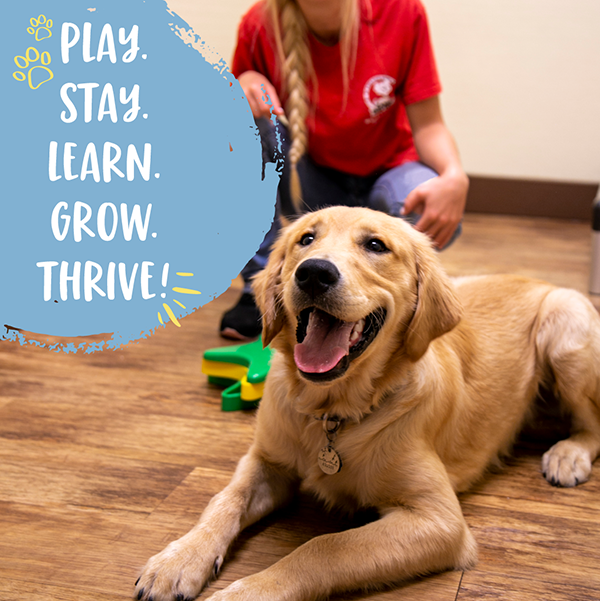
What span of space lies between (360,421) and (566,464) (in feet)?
2.30

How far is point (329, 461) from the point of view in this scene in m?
1.50

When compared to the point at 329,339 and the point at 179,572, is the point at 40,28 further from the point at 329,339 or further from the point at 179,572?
the point at 179,572

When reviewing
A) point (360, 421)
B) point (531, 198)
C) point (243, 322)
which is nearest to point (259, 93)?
point (243, 322)

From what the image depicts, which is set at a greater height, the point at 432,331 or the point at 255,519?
the point at 432,331

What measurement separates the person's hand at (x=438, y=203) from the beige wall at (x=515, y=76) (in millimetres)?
2920

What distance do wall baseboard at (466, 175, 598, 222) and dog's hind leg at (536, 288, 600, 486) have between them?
3.57 m

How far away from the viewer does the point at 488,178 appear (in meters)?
5.32

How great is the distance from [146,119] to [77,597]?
6.79ft

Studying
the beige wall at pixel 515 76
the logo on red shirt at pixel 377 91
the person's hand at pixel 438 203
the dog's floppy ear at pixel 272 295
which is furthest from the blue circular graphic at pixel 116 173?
the beige wall at pixel 515 76

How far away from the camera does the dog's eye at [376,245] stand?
1.50m

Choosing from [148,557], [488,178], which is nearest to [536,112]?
[488,178]

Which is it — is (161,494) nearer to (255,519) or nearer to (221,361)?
(255,519)

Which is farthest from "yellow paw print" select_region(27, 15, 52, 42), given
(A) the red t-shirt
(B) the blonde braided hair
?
(B) the blonde braided hair

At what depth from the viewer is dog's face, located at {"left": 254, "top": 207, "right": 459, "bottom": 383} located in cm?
136
